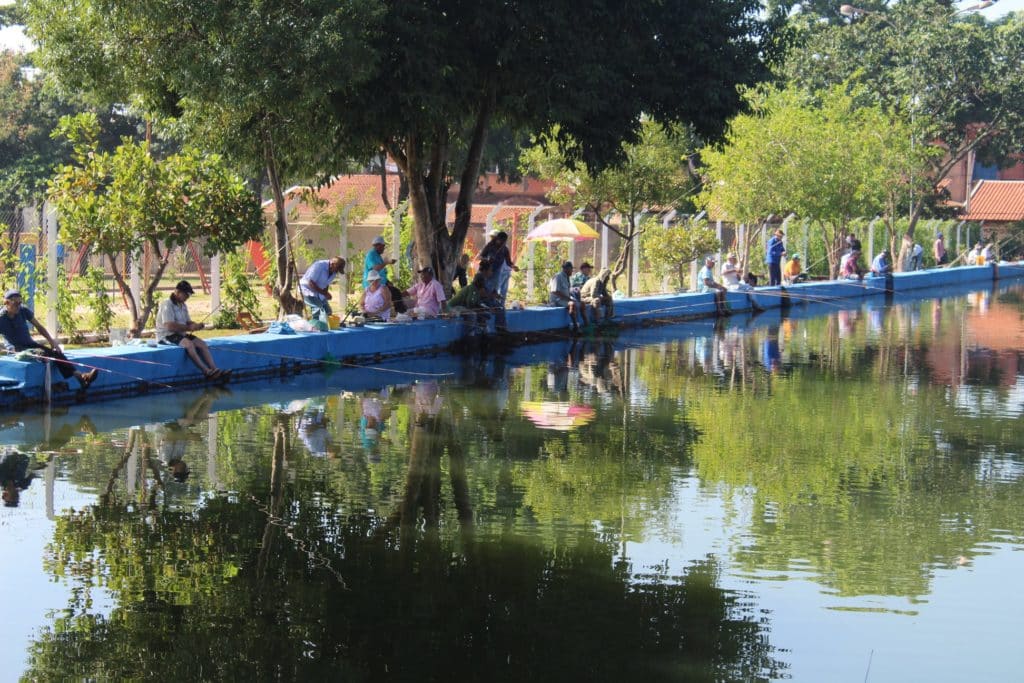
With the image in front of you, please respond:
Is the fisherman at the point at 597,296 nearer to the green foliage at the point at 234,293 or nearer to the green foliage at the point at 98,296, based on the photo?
the green foliage at the point at 234,293

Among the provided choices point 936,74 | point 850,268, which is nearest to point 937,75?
point 936,74

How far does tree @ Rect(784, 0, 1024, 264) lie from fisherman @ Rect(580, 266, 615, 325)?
25559mm

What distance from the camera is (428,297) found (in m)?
23.2

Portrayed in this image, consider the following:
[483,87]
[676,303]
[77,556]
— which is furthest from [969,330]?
[77,556]

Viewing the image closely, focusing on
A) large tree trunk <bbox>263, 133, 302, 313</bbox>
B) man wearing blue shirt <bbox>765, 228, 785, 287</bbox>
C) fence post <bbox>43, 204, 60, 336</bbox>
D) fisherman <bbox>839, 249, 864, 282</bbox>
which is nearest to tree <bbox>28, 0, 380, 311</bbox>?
large tree trunk <bbox>263, 133, 302, 313</bbox>

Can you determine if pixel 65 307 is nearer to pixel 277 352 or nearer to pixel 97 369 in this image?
pixel 277 352

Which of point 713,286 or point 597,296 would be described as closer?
point 597,296

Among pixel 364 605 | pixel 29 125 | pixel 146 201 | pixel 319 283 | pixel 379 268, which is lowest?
pixel 364 605

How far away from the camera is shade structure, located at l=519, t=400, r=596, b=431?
15.2 meters

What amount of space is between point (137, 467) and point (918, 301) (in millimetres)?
31094

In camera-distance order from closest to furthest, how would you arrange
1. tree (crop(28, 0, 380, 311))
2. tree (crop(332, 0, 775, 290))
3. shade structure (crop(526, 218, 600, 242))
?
tree (crop(28, 0, 380, 311)) → tree (crop(332, 0, 775, 290)) → shade structure (crop(526, 218, 600, 242))

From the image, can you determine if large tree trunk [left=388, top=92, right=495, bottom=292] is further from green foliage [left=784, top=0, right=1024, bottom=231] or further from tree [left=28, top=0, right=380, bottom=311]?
green foliage [left=784, top=0, right=1024, bottom=231]

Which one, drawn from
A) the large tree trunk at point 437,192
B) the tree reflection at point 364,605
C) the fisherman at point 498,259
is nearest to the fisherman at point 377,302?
the large tree trunk at point 437,192

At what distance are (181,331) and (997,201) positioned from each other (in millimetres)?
59908
